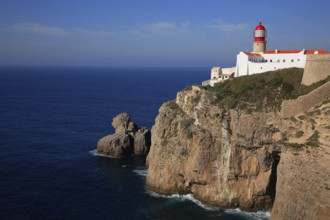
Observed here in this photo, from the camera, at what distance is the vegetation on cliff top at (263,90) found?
42094 millimetres

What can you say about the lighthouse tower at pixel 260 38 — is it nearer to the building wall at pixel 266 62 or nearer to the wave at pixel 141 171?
the building wall at pixel 266 62

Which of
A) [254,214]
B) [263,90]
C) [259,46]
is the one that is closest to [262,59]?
[259,46]

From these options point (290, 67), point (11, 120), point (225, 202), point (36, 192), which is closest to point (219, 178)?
point (225, 202)

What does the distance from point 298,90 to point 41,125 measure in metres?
57.5

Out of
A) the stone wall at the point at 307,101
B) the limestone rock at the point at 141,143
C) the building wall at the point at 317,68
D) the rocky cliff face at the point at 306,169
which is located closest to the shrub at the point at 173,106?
the limestone rock at the point at 141,143

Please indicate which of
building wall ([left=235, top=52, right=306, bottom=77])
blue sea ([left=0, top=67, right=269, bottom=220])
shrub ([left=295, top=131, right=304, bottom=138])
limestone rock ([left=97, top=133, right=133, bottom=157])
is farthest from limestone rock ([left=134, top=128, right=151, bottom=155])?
shrub ([left=295, top=131, right=304, bottom=138])

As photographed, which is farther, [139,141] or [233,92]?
[139,141]

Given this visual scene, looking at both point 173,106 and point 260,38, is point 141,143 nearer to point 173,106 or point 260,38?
point 173,106

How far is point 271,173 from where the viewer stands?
4034 cm

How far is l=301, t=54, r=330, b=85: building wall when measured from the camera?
42.0 meters

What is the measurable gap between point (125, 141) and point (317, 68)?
33733 mm

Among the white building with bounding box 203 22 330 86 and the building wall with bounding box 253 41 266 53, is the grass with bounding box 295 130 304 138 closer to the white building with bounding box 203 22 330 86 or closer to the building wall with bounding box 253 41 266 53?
the white building with bounding box 203 22 330 86

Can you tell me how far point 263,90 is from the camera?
44812mm

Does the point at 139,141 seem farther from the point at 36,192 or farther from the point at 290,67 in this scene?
the point at 290,67
